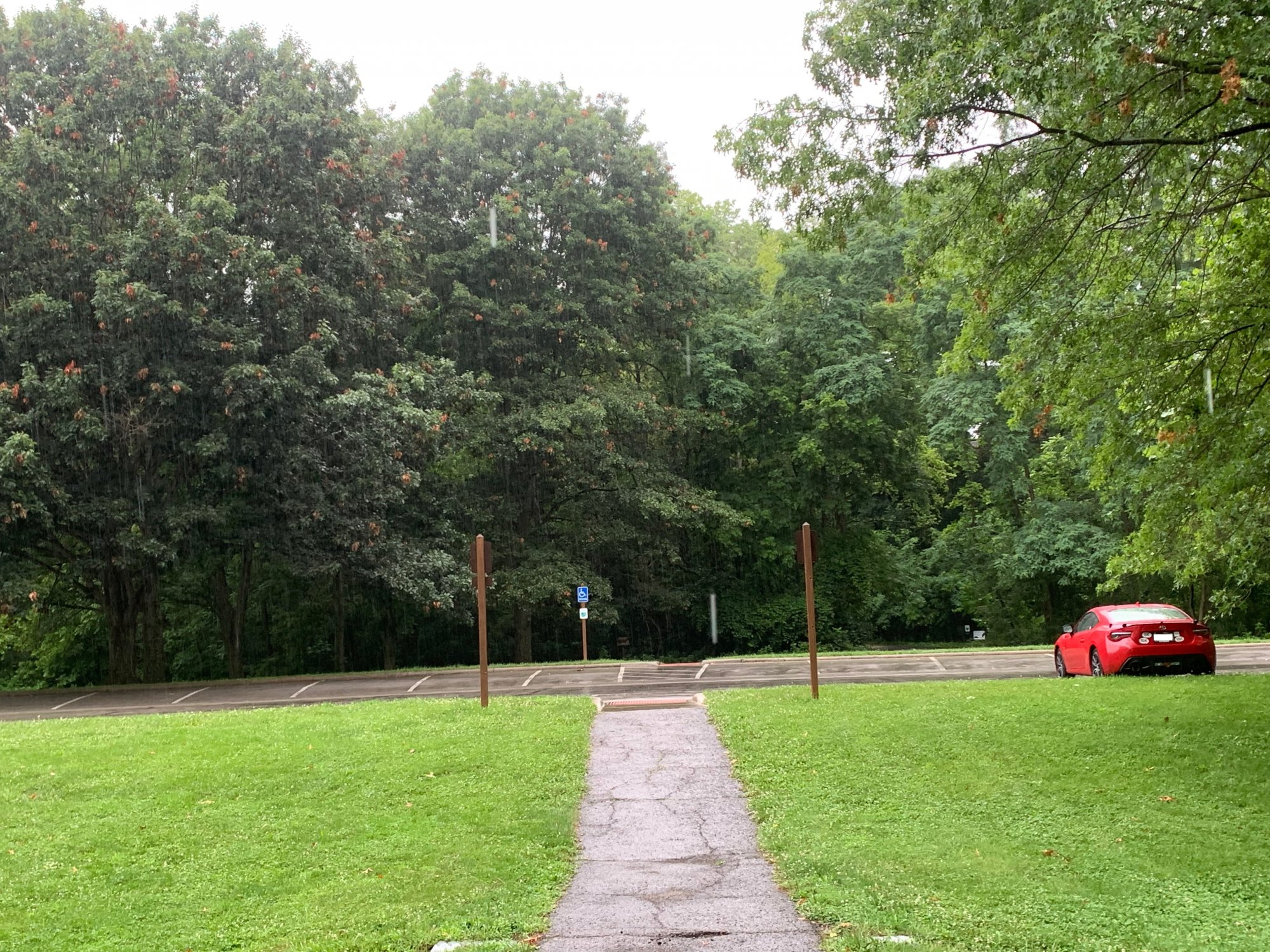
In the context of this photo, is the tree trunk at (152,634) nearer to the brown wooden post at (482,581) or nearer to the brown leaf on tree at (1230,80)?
the brown wooden post at (482,581)

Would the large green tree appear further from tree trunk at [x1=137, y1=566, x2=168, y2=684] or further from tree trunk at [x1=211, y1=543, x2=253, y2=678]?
tree trunk at [x1=137, y1=566, x2=168, y2=684]

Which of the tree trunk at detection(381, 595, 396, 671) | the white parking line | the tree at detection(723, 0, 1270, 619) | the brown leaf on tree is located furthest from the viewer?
the tree trunk at detection(381, 595, 396, 671)

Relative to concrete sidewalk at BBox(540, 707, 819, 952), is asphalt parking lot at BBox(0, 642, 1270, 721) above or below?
above

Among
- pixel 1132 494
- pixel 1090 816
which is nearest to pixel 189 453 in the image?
pixel 1132 494

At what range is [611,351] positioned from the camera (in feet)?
105

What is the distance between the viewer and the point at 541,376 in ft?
101

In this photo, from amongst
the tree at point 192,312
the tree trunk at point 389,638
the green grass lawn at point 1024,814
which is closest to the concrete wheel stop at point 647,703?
the green grass lawn at point 1024,814

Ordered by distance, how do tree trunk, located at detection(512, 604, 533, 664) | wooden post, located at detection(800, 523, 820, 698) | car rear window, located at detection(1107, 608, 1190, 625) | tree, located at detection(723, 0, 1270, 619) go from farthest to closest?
1. tree trunk, located at detection(512, 604, 533, 664)
2. car rear window, located at detection(1107, 608, 1190, 625)
3. wooden post, located at detection(800, 523, 820, 698)
4. tree, located at detection(723, 0, 1270, 619)

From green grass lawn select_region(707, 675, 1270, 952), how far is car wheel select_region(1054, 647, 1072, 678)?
376 centimetres

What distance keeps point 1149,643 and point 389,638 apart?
81.9ft

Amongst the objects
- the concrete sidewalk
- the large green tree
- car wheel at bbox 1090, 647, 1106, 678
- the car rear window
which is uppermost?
the large green tree

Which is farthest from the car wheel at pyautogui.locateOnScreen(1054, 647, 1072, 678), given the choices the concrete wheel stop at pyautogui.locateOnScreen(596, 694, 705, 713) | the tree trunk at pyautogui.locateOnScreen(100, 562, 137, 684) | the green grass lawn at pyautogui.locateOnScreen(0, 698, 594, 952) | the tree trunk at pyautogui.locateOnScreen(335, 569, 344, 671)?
the tree trunk at pyautogui.locateOnScreen(100, 562, 137, 684)

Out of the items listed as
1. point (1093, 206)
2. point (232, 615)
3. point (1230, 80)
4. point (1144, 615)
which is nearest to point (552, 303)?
point (232, 615)

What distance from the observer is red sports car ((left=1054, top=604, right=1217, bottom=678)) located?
16.2 meters
